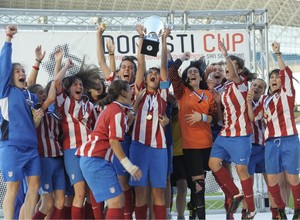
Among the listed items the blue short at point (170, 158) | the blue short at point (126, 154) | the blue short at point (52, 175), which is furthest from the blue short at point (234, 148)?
the blue short at point (52, 175)

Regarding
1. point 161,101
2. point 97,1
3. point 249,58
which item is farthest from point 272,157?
point 97,1

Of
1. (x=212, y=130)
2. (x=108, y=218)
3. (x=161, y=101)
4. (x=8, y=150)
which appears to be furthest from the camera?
(x=212, y=130)

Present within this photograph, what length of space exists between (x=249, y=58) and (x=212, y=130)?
212 centimetres

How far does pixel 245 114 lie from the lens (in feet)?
17.5

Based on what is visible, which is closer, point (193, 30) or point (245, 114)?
point (245, 114)

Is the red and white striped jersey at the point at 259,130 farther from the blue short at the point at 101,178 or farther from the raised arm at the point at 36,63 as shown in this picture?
the raised arm at the point at 36,63

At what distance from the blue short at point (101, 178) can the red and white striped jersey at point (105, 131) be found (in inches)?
2.4

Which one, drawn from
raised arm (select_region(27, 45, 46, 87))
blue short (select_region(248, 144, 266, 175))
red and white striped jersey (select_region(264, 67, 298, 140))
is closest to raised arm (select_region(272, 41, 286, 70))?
red and white striped jersey (select_region(264, 67, 298, 140))

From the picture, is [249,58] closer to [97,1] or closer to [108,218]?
[108,218]

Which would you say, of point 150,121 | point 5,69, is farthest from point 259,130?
point 5,69

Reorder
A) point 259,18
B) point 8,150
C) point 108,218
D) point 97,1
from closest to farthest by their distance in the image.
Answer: point 108,218 < point 8,150 < point 259,18 < point 97,1

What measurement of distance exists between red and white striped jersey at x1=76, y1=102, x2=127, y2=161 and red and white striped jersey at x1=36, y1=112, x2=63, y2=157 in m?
0.63

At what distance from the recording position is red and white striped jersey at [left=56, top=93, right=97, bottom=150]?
4.89 m

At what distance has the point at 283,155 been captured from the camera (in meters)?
5.33
